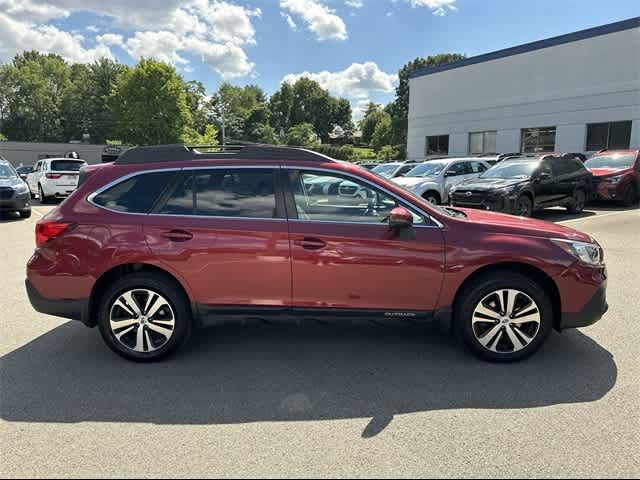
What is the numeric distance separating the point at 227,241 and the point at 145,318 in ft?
3.04

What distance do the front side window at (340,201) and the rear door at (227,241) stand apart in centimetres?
19

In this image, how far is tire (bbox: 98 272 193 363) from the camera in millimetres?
3887

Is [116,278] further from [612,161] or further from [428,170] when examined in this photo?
[612,161]

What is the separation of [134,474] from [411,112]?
35.4 m

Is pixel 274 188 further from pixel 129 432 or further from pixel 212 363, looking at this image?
pixel 129 432

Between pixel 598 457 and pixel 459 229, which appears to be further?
pixel 459 229

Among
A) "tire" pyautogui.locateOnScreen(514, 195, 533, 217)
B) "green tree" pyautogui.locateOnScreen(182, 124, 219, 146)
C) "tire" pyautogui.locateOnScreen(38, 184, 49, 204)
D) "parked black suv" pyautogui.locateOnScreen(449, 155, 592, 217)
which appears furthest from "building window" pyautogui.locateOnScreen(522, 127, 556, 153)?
"green tree" pyautogui.locateOnScreen(182, 124, 219, 146)

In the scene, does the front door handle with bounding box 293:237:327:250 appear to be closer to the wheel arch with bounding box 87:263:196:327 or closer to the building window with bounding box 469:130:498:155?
the wheel arch with bounding box 87:263:196:327

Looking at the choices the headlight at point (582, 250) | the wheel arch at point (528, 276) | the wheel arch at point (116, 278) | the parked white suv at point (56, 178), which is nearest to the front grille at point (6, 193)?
the parked white suv at point (56, 178)

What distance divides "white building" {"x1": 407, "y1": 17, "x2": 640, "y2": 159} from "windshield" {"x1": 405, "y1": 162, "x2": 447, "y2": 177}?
1400cm

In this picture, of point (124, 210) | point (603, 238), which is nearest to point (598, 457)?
point (124, 210)

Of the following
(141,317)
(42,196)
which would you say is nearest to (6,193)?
(42,196)

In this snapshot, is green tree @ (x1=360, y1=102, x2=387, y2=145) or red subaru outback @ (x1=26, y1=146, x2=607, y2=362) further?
green tree @ (x1=360, y1=102, x2=387, y2=145)

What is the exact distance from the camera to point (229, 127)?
90.4 meters
